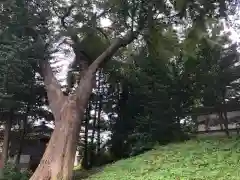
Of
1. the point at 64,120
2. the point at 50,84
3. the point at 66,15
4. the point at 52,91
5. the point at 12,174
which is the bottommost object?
the point at 12,174

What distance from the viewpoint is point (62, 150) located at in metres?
10.5

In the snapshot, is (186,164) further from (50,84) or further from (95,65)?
(50,84)

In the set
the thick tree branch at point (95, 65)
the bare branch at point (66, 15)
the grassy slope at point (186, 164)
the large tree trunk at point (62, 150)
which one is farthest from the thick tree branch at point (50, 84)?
the grassy slope at point (186, 164)

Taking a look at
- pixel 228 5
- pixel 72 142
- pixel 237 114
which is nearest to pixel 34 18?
pixel 72 142

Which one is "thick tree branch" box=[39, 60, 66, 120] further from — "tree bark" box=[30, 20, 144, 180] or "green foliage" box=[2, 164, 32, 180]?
"green foliage" box=[2, 164, 32, 180]

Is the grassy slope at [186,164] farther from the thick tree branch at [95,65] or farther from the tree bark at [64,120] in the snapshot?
the thick tree branch at [95,65]

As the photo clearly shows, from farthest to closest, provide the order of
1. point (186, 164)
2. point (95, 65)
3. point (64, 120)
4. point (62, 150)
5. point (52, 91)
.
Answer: point (95, 65), point (52, 91), point (64, 120), point (62, 150), point (186, 164)

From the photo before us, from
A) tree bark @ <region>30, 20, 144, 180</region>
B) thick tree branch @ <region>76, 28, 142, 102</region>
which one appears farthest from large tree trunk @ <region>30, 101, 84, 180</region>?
thick tree branch @ <region>76, 28, 142, 102</region>

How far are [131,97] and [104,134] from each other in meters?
2.60

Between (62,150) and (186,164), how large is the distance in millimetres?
3825

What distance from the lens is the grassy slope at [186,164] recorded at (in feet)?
25.5

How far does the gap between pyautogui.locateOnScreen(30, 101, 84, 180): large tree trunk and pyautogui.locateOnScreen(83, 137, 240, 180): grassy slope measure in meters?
1.02

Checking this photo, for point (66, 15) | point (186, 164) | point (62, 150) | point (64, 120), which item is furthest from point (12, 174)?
point (66, 15)

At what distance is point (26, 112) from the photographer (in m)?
14.8
